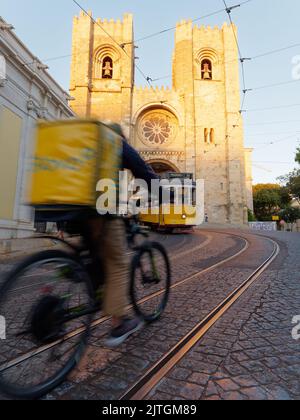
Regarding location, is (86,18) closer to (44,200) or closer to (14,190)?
(14,190)

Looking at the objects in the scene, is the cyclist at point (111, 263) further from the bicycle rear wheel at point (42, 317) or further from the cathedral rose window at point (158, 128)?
the cathedral rose window at point (158, 128)

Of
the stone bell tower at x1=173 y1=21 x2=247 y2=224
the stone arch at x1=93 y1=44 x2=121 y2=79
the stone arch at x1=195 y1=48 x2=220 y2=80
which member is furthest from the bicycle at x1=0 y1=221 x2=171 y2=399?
the stone arch at x1=195 y1=48 x2=220 y2=80

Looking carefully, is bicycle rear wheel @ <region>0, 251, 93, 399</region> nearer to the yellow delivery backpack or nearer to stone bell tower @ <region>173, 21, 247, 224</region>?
the yellow delivery backpack

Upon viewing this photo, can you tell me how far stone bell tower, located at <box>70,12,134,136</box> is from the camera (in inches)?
1181

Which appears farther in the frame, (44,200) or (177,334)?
(177,334)

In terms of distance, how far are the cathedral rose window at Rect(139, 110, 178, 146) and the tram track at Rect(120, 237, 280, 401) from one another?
2981cm

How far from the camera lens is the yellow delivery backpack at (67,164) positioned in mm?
1619

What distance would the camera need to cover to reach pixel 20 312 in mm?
1576

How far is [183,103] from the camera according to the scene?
31109 millimetres

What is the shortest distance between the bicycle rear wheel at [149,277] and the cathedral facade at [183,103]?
27.0 meters
